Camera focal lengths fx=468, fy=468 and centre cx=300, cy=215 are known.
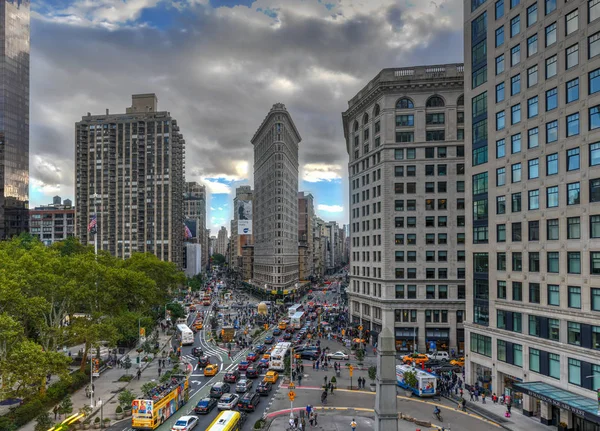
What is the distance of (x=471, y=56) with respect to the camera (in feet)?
178

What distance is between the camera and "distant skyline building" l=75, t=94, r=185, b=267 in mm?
161125

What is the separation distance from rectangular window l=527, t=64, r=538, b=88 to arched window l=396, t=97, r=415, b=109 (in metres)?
31.8

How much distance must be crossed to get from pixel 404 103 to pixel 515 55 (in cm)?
3026

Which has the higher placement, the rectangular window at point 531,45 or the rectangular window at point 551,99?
the rectangular window at point 531,45

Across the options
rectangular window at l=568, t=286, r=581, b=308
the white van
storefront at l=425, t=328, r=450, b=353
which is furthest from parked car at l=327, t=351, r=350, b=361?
rectangular window at l=568, t=286, r=581, b=308

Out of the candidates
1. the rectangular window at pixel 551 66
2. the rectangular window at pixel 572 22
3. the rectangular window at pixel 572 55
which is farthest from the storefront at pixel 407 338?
the rectangular window at pixel 572 22

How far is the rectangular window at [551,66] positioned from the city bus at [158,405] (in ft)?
146

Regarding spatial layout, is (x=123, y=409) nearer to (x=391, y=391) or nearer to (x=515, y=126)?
(x=391, y=391)

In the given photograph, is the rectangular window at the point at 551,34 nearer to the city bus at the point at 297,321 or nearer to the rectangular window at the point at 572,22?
the rectangular window at the point at 572,22

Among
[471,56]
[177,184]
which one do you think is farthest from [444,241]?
[177,184]

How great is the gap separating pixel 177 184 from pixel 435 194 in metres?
118

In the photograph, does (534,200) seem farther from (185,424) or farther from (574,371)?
(185,424)

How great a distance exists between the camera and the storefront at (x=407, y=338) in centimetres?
7244

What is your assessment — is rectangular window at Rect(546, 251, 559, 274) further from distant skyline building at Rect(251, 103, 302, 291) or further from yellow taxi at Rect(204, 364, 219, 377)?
distant skyline building at Rect(251, 103, 302, 291)
